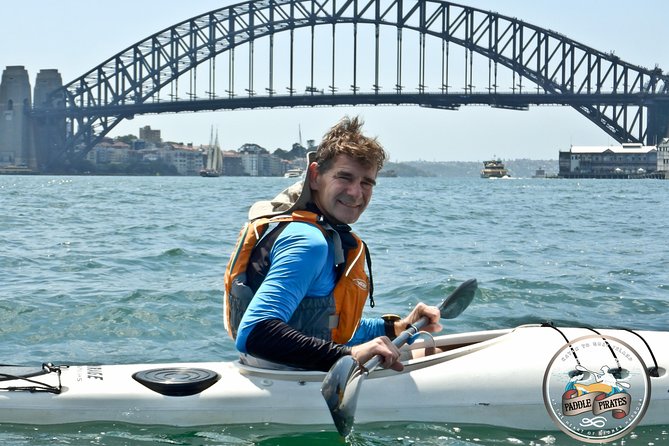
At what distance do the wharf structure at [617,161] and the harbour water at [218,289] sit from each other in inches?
2422

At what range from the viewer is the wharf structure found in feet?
244

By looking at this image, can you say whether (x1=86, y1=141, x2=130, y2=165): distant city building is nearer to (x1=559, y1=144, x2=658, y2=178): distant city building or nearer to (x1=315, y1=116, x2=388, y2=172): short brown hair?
(x1=559, y1=144, x2=658, y2=178): distant city building

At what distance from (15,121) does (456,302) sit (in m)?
78.4

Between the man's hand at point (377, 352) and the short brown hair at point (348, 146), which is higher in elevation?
the short brown hair at point (348, 146)

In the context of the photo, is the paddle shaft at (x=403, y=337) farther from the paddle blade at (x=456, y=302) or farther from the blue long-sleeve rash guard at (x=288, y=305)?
the paddle blade at (x=456, y=302)

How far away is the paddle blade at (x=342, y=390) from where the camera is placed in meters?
2.70

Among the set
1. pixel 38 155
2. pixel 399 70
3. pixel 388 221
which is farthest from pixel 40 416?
pixel 38 155

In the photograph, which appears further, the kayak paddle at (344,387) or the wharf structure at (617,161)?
the wharf structure at (617,161)

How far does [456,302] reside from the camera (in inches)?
144

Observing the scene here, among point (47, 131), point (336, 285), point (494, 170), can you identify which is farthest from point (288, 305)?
point (494, 170)

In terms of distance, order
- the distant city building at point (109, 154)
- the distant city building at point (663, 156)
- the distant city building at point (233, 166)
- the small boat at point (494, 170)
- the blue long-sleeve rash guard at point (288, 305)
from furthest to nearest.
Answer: the distant city building at point (233, 166)
the distant city building at point (109, 154)
the small boat at point (494, 170)
the distant city building at point (663, 156)
the blue long-sleeve rash guard at point (288, 305)

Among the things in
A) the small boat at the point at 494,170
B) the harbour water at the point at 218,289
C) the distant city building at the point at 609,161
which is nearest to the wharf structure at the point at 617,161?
the distant city building at the point at 609,161

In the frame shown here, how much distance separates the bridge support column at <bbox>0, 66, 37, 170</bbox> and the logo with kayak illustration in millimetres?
74434

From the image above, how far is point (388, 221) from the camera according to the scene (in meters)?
17.3
